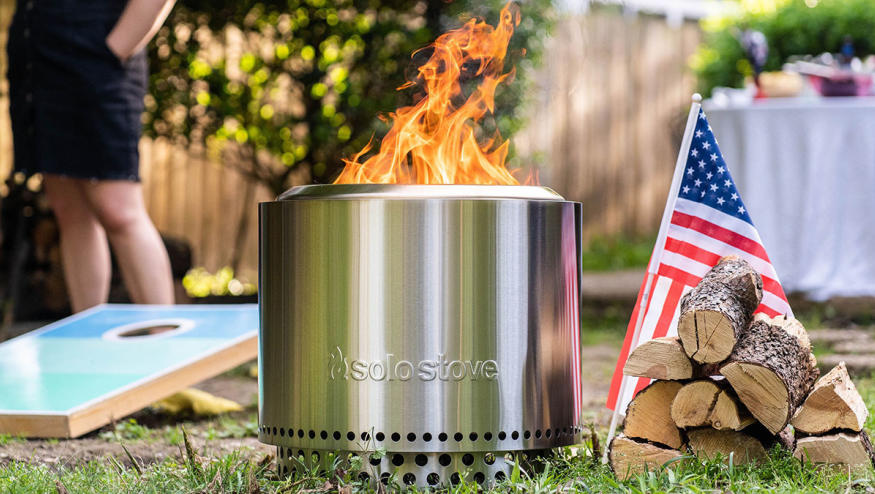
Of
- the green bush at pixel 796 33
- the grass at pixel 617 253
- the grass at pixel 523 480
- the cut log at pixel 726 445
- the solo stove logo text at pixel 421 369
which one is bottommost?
the grass at pixel 617 253

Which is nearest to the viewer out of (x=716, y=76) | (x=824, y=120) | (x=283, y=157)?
(x=824, y=120)

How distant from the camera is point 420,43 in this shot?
6191 millimetres

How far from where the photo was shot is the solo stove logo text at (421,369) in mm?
2299

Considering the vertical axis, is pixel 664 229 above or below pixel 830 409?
above

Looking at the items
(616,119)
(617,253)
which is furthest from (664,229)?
(616,119)

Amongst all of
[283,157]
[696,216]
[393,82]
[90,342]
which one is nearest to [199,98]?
[283,157]

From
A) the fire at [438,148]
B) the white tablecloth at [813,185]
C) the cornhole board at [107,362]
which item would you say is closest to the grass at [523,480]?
the cornhole board at [107,362]

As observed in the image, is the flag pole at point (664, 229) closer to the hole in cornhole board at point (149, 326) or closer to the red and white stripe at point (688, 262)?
the red and white stripe at point (688, 262)

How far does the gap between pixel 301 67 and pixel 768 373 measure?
4.70 meters

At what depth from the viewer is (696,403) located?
2.41 metres

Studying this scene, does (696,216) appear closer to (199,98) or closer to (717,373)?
(717,373)

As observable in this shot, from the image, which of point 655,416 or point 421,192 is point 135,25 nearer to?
point 421,192

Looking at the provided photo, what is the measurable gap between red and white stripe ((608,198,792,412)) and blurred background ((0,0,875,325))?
2.64 metres

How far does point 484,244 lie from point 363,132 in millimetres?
4239
